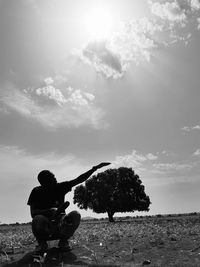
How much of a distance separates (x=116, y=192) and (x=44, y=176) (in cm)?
6306

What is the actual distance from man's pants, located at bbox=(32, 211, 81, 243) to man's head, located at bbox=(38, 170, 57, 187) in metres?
0.79

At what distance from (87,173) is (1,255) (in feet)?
10.6

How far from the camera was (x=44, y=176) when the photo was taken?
8391 mm

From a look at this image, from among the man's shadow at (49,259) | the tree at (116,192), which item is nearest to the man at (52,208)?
the man's shadow at (49,259)

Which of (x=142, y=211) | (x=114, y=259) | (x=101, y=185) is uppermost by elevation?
(x=101, y=185)

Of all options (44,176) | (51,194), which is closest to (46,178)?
(44,176)

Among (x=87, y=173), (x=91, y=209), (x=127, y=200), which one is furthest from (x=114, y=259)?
(x=91, y=209)

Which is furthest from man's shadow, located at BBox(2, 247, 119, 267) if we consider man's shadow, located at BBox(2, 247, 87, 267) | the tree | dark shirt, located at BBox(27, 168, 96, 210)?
the tree

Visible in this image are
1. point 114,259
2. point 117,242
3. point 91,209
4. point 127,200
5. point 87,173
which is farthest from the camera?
point 91,209

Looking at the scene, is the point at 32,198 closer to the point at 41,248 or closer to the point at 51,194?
the point at 51,194

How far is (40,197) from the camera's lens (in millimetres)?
8258

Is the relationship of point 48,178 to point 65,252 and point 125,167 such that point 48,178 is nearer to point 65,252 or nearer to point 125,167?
point 65,252

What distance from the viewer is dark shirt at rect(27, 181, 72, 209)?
325 inches

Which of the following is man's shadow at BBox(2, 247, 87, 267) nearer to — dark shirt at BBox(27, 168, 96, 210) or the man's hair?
dark shirt at BBox(27, 168, 96, 210)
